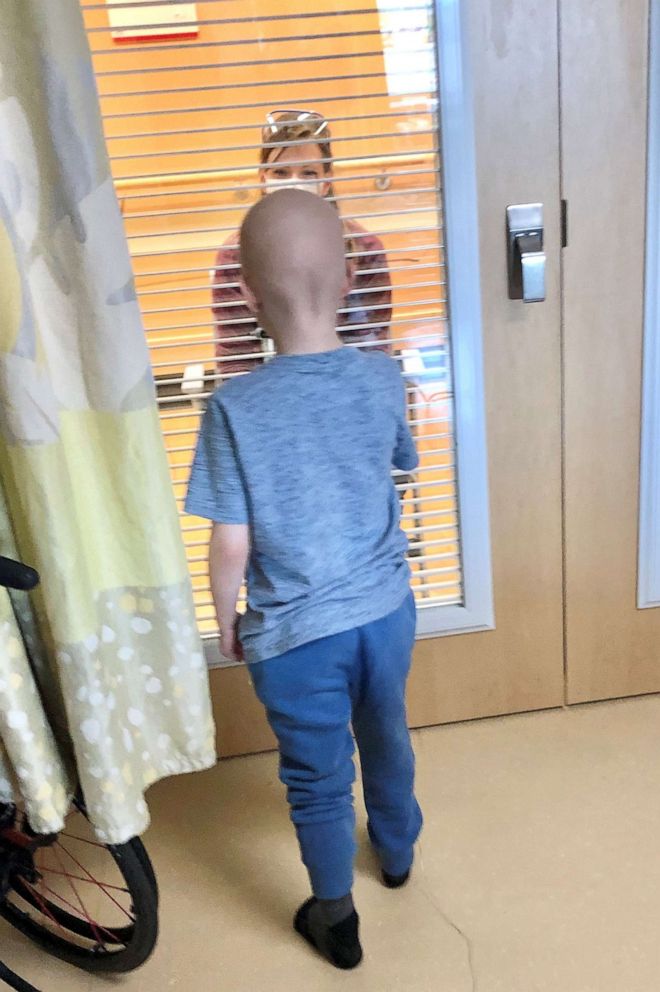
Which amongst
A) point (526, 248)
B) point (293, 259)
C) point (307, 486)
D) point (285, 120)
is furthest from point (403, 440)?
point (285, 120)

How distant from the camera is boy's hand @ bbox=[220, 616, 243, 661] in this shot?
1.15m

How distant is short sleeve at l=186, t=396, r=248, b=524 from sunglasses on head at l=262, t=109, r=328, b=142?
1.72 ft

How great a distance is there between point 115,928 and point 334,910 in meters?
0.35

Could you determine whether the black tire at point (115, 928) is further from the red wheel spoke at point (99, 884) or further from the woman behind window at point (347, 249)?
the woman behind window at point (347, 249)

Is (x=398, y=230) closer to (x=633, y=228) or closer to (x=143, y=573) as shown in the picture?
(x=633, y=228)

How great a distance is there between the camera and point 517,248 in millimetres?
1362

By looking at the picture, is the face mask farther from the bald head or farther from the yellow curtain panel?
the yellow curtain panel

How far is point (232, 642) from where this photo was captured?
1161 mm

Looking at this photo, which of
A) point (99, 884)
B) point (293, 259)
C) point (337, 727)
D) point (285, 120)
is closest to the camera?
point (293, 259)

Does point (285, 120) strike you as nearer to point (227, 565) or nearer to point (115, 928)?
point (227, 565)

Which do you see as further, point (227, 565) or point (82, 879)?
point (82, 879)

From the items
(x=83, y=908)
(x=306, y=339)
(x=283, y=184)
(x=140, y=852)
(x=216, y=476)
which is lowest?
(x=83, y=908)

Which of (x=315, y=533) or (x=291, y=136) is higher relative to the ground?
(x=291, y=136)

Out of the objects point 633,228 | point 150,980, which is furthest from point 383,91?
point 150,980
